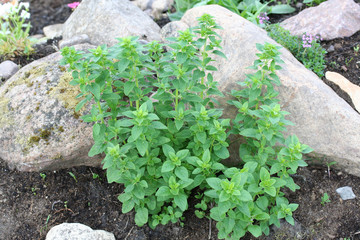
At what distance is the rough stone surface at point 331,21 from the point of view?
515 centimetres

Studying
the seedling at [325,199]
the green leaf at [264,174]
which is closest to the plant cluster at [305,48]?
the seedling at [325,199]

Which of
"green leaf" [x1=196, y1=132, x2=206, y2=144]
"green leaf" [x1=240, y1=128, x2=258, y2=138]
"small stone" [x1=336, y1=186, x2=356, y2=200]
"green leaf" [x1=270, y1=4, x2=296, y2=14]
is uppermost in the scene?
"green leaf" [x1=240, y1=128, x2=258, y2=138]

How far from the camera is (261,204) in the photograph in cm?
295

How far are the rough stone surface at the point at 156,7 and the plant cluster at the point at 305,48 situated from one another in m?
2.72

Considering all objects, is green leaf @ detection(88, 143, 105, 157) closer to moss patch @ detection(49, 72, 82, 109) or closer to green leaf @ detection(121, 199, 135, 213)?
green leaf @ detection(121, 199, 135, 213)

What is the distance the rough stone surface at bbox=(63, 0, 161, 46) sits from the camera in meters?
5.03

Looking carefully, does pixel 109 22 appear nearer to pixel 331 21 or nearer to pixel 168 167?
pixel 168 167

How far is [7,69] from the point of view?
4996 millimetres

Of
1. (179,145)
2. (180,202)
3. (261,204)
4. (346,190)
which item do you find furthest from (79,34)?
(346,190)

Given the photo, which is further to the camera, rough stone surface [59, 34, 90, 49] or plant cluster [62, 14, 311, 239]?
rough stone surface [59, 34, 90, 49]

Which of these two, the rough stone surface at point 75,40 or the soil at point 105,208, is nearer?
the soil at point 105,208

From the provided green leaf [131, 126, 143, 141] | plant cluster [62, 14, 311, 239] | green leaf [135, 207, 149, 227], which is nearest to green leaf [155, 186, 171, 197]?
plant cluster [62, 14, 311, 239]

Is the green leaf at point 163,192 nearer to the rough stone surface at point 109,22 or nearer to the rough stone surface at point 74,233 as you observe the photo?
the rough stone surface at point 74,233

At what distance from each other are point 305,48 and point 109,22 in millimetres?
2762
